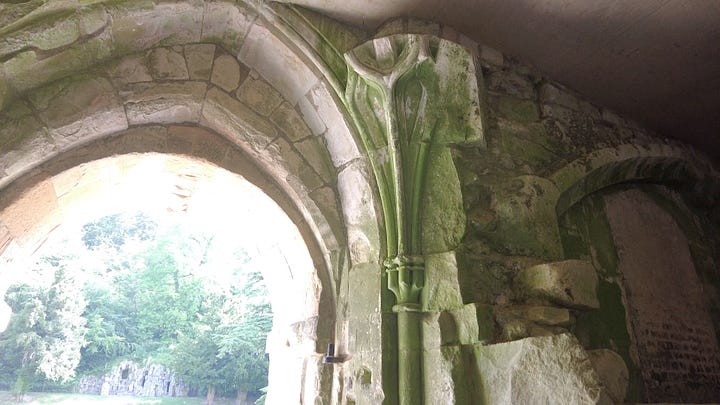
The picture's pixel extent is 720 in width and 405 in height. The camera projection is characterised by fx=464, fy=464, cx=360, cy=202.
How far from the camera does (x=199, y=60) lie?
2.20m

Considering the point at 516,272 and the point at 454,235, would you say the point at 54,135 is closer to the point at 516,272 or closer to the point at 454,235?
the point at 454,235

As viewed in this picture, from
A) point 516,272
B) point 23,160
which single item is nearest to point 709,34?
point 516,272

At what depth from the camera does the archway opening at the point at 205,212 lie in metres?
2.14

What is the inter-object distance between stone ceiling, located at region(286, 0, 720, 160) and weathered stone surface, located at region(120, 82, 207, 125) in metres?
0.62

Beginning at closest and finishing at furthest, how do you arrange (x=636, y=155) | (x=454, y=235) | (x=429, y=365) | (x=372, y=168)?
1. (x=429, y=365)
2. (x=454, y=235)
3. (x=372, y=168)
4. (x=636, y=155)

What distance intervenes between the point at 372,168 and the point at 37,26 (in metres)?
1.42

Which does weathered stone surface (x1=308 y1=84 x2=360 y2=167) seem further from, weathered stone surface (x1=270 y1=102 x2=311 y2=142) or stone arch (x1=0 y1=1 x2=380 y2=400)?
weathered stone surface (x1=270 y1=102 x2=311 y2=142)

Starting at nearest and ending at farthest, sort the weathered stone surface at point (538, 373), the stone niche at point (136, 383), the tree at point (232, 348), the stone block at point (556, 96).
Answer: the weathered stone surface at point (538, 373), the stone block at point (556, 96), the tree at point (232, 348), the stone niche at point (136, 383)

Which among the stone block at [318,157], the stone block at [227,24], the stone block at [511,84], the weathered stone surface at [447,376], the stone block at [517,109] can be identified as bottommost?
the weathered stone surface at [447,376]

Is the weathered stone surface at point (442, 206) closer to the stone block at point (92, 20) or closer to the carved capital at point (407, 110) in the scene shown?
the carved capital at point (407, 110)

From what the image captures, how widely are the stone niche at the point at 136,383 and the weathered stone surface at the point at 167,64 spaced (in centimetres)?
1535

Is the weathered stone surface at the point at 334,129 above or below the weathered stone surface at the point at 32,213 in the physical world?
above

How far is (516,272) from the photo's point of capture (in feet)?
6.28

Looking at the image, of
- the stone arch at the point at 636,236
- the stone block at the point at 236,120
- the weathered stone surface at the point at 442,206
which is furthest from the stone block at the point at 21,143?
the stone arch at the point at 636,236
